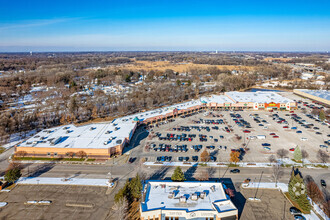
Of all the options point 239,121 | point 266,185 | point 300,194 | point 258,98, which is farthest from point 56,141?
point 258,98

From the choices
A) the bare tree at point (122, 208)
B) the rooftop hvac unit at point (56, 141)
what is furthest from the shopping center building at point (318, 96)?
the rooftop hvac unit at point (56, 141)

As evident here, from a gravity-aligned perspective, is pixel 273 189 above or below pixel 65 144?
below

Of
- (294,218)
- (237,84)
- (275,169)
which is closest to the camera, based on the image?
(294,218)

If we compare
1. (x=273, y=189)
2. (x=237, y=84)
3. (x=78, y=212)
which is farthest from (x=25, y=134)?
(x=237, y=84)

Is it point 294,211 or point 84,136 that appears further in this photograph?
point 84,136

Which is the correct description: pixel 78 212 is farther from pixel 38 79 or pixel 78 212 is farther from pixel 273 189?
pixel 38 79

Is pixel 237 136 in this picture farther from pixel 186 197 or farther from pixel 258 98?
pixel 258 98
